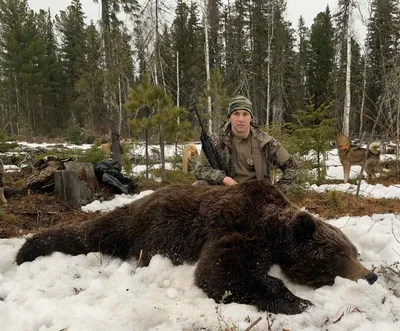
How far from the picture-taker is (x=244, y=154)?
4625 mm

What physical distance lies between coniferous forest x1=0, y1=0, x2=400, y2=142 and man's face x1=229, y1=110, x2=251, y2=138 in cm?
680

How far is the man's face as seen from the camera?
4.36m

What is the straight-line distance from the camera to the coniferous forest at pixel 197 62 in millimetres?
15109

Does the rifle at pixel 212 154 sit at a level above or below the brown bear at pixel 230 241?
above

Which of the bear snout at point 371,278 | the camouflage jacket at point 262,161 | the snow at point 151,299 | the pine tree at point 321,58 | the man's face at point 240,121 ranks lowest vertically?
the snow at point 151,299

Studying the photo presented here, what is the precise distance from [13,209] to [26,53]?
29.6 metres

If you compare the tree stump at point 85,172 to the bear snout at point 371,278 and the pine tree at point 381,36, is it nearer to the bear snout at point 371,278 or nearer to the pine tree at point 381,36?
the bear snout at point 371,278

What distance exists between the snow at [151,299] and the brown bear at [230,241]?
10cm

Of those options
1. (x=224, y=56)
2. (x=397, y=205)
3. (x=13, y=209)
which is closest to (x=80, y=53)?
(x=224, y=56)

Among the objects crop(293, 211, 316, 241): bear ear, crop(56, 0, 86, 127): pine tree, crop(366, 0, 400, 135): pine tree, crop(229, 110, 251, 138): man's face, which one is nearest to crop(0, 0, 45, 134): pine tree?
crop(56, 0, 86, 127): pine tree

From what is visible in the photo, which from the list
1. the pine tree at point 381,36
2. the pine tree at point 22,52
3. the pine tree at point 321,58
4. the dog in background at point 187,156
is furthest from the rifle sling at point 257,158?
the pine tree at point 321,58

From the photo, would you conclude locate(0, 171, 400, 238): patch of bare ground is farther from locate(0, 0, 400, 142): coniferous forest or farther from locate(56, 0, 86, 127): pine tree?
locate(56, 0, 86, 127): pine tree

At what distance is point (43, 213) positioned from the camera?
545cm

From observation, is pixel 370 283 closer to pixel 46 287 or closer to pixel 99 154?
pixel 46 287
